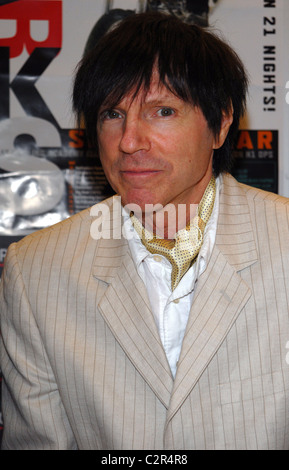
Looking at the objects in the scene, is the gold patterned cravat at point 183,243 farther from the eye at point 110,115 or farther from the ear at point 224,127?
the eye at point 110,115

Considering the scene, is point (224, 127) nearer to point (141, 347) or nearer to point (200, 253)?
point (200, 253)

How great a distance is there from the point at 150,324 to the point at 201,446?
281 millimetres

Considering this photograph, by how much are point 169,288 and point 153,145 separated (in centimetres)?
34

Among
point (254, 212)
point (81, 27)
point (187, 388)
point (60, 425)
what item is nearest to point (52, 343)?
point (60, 425)

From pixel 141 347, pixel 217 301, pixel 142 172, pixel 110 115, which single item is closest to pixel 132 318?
pixel 141 347

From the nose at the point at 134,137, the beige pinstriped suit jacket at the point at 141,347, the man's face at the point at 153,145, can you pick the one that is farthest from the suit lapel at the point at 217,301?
the nose at the point at 134,137

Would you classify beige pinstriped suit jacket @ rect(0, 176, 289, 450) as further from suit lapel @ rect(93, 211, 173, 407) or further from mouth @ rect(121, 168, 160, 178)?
mouth @ rect(121, 168, 160, 178)

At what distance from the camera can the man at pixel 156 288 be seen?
4.36 feet

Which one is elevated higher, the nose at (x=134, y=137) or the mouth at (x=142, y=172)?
the nose at (x=134, y=137)

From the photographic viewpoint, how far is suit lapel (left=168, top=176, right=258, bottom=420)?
51.7 inches

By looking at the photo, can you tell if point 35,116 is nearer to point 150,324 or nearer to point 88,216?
point 88,216

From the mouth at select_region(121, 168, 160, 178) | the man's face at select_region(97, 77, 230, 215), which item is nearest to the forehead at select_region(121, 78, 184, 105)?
the man's face at select_region(97, 77, 230, 215)

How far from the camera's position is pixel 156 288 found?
4.77ft

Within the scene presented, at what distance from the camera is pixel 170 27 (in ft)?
4.63
